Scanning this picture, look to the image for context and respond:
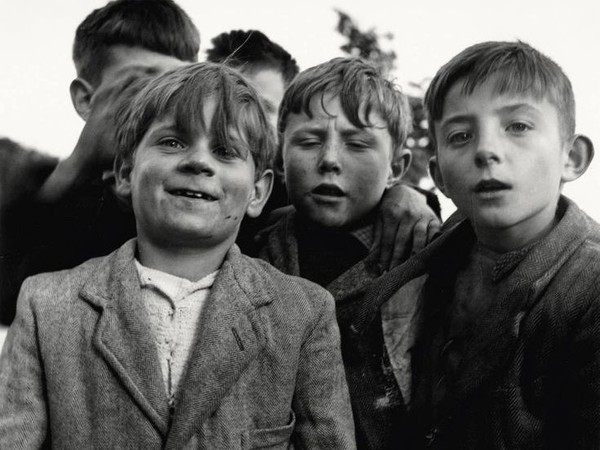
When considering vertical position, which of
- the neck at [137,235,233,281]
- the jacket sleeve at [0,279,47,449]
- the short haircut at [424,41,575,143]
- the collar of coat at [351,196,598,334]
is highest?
the short haircut at [424,41,575,143]

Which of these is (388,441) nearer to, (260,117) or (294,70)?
(260,117)

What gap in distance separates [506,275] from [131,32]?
7.02 feet

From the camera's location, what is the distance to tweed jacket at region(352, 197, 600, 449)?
185cm

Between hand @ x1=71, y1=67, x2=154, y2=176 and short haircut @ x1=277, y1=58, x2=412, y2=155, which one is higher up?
short haircut @ x1=277, y1=58, x2=412, y2=155

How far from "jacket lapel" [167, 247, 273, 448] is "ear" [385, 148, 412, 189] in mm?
1049

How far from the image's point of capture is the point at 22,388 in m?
1.89

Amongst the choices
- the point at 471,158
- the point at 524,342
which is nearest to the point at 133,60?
the point at 471,158

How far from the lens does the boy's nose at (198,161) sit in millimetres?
2090

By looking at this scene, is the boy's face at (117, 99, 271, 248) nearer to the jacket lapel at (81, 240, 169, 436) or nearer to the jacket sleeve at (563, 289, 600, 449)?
the jacket lapel at (81, 240, 169, 436)

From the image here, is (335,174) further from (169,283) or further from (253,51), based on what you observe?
(253,51)

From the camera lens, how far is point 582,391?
1820mm

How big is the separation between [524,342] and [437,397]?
374 millimetres

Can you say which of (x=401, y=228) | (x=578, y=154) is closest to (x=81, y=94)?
(x=401, y=228)

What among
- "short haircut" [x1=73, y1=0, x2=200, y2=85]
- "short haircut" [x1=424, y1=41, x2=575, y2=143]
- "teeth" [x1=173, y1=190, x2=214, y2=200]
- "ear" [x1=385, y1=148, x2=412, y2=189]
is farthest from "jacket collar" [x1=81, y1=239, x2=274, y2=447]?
"short haircut" [x1=73, y1=0, x2=200, y2=85]
